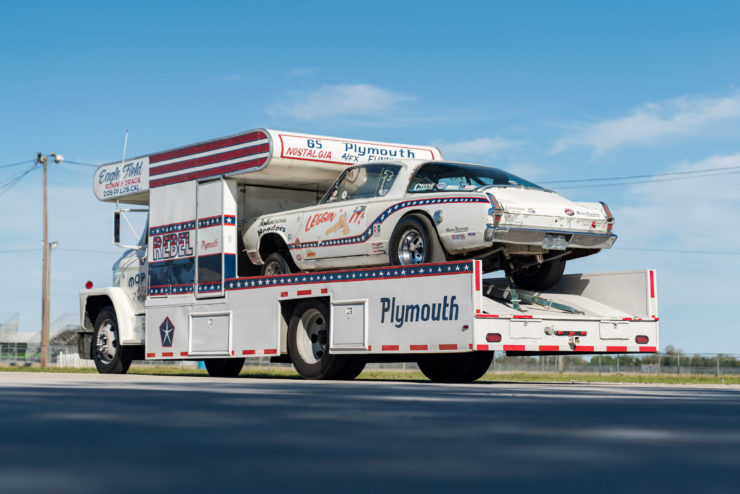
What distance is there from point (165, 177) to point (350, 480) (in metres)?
14.0

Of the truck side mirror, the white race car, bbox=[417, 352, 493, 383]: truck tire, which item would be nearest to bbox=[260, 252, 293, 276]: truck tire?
the white race car

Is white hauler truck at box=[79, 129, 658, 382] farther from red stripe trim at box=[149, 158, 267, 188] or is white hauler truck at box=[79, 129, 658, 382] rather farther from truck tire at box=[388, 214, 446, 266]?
truck tire at box=[388, 214, 446, 266]

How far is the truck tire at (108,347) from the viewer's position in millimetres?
19141

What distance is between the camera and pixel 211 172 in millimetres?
16859

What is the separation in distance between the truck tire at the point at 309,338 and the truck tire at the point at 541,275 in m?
2.67

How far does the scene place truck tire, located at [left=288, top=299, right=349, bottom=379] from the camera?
1496 centimetres

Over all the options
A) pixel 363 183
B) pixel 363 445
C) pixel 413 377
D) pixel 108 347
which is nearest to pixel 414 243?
pixel 363 183

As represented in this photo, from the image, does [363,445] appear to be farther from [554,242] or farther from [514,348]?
[554,242]

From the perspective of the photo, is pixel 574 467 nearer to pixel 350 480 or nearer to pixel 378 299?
pixel 350 480

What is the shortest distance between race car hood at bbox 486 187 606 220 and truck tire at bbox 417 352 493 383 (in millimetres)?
2541

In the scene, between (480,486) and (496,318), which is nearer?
(480,486)

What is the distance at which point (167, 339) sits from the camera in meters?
17.7

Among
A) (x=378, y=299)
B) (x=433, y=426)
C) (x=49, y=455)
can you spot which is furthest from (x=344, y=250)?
(x=49, y=455)

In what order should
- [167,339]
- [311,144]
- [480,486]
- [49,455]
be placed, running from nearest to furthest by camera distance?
1. [480,486]
2. [49,455]
3. [311,144]
4. [167,339]
